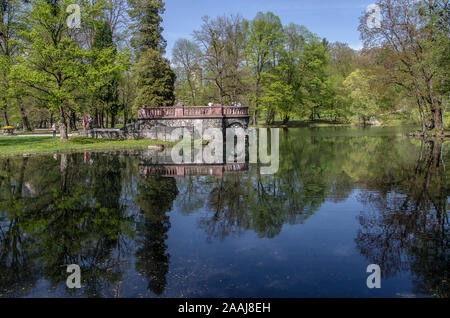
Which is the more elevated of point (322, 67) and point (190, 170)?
point (322, 67)

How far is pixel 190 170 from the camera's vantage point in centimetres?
1788

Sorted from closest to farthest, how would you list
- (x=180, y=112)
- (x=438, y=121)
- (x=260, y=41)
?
(x=180, y=112) < (x=438, y=121) < (x=260, y=41)

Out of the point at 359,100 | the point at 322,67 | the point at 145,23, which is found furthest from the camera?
the point at 322,67

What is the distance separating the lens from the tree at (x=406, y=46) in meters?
36.0

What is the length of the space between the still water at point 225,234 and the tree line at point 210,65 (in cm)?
1580

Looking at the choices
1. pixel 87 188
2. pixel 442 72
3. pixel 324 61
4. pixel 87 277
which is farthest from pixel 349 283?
pixel 324 61

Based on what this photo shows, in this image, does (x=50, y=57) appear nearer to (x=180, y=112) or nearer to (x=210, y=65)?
(x=180, y=112)

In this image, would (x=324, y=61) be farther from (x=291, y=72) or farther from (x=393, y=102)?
(x=393, y=102)

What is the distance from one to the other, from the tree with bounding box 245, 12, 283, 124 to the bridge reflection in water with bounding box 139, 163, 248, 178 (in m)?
37.8

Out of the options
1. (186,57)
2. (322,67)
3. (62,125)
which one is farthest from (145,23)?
(322,67)

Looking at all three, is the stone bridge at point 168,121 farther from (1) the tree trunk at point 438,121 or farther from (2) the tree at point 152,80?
(1) the tree trunk at point 438,121

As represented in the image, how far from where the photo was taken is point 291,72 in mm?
62906

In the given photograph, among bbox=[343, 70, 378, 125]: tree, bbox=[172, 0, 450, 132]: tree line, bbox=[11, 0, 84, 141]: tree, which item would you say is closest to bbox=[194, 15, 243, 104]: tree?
bbox=[172, 0, 450, 132]: tree line

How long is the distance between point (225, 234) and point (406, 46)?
3887 cm
